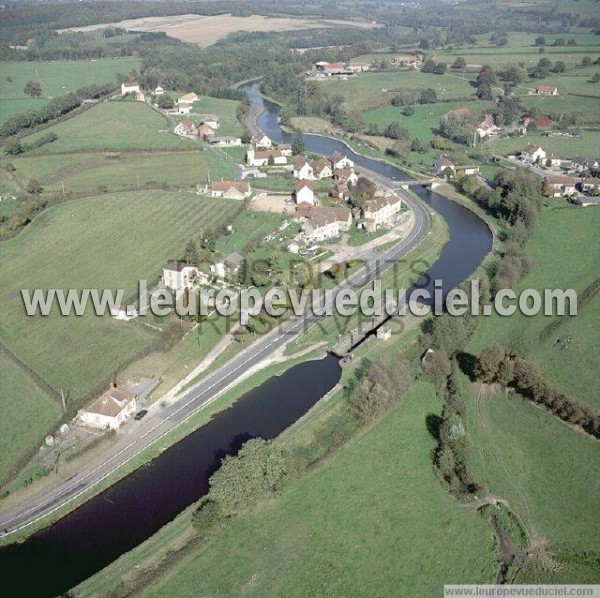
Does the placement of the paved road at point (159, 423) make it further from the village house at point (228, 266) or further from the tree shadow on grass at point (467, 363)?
the tree shadow on grass at point (467, 363)

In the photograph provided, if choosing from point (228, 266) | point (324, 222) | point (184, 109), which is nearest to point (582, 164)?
point (324, 222)

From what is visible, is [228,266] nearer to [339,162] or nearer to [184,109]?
[339,162]

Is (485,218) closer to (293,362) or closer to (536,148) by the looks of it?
(536,148)

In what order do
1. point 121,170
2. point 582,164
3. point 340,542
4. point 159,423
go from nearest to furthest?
point 340,542 → point 159,423 → point 121,170 → point 582,164

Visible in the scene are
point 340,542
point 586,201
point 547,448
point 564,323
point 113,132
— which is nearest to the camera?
point 340,542

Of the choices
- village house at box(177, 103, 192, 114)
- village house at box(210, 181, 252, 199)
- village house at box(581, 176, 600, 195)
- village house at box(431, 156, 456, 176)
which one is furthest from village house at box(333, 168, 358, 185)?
village house at box(177, 103, 192, 114)

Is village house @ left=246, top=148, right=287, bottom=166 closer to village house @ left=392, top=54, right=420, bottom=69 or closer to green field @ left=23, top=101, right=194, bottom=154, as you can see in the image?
green field @ left=23, top=101, right=194, bottom=154

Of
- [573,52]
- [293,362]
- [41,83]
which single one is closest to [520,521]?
[293,362]
